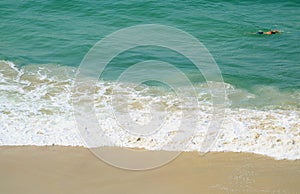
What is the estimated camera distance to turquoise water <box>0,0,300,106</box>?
12.6 meters

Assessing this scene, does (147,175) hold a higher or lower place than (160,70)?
lower

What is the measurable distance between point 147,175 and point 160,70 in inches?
226

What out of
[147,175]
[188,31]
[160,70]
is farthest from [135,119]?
[188,31]

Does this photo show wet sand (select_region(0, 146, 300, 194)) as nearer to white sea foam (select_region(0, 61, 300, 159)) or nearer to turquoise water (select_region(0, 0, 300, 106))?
white sea foam (select_region(0, 61, 300, 159))

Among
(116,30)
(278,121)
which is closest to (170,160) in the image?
(278,121)

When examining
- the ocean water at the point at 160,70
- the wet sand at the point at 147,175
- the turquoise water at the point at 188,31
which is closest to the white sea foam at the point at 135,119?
the ocean water at the point at 160,70

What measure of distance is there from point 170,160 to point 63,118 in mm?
2975

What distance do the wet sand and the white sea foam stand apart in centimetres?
41

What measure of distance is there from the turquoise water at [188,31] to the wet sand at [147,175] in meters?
3.00

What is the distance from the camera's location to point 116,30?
16609 mm

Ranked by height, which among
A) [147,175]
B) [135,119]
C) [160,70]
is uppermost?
[160,70]

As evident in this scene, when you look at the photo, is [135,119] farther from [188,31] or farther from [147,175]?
[188,31]

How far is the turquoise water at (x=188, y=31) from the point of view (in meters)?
12.6

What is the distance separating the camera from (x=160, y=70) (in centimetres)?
1330
